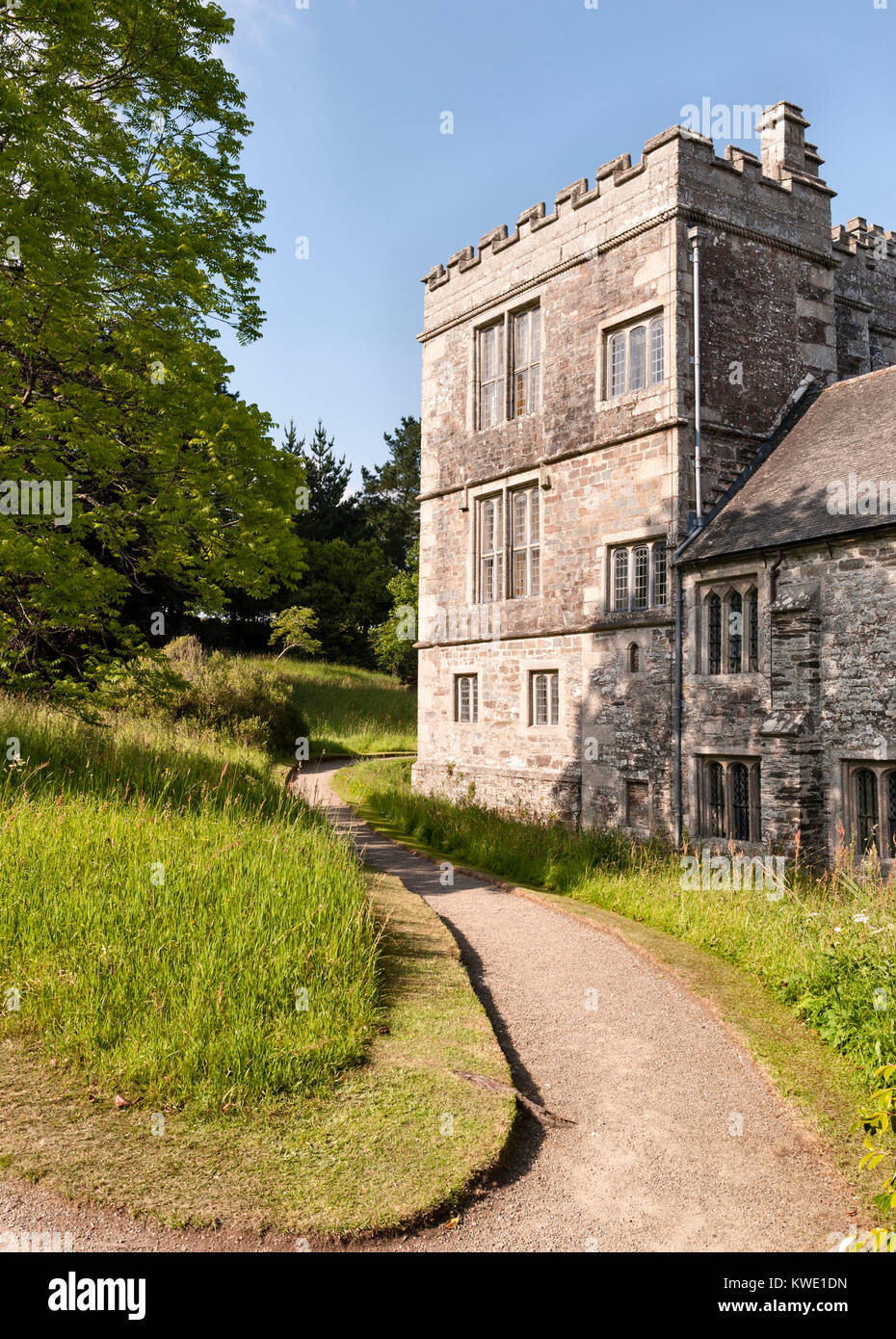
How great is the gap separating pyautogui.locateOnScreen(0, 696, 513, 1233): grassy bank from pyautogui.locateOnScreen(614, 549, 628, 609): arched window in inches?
337

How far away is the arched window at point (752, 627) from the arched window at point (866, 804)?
2.23 meters

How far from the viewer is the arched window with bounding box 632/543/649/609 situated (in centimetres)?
1569

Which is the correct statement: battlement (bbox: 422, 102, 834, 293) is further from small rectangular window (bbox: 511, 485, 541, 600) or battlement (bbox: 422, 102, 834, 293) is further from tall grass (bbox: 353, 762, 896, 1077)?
tall grass (bbox: 353, 762, 896, 1077)

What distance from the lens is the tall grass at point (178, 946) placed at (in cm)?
551

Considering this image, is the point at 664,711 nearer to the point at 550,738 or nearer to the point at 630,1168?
the point at 550,738

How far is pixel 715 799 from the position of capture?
14.2 m

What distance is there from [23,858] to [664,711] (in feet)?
33.2

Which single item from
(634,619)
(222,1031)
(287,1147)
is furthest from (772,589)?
(287,1147)

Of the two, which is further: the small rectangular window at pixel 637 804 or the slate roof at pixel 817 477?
the small rectangular window at pixel 637 804

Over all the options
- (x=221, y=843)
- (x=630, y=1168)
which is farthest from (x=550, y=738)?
(x=630, y=1168)

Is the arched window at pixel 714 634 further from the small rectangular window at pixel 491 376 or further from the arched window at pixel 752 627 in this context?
the small rectangular window at pixel 491 376

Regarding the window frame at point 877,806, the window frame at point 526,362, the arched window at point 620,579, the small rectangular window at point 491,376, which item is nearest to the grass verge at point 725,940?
the window frame at point 877,806

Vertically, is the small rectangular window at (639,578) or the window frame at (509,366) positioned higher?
the window frame at (509,366)

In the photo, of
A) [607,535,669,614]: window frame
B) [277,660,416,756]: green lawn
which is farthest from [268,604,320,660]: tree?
[607,535,669,614]: window frame
